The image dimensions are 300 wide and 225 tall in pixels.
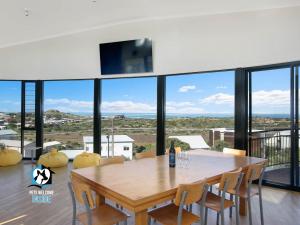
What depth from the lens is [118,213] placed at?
87.7 inches

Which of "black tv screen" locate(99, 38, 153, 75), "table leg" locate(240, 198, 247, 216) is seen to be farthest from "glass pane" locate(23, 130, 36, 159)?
"table leg" locate(240, 198, 247, 216)

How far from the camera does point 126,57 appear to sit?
215 inches

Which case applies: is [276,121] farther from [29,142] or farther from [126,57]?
[29,142]

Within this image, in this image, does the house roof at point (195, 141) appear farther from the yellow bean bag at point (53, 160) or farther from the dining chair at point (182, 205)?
the dining chair at point (182, 205)

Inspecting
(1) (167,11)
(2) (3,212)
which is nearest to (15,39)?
(1) (167,11)

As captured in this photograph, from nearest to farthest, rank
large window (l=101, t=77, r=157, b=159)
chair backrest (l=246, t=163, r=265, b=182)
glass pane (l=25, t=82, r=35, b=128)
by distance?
chair backrest (l=246, t=163, r=265, b=182), large window (l=101, t=77, r=157, b=159), glass pane (l=25, t=82, r=35, b=128)

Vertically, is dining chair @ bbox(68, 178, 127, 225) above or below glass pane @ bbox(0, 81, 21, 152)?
below

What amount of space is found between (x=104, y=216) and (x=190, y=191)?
2.81 feet

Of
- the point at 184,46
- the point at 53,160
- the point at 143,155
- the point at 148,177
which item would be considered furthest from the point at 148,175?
the point at 53,160

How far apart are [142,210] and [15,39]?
5755mm

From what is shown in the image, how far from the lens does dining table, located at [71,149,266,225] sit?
182cm

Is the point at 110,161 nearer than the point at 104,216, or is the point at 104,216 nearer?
the point at 104,216

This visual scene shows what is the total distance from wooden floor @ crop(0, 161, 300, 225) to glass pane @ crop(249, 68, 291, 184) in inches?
19.7

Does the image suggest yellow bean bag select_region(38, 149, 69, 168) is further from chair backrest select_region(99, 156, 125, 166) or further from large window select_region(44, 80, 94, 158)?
chair backrest select_region(99, 156, 125, 166)
